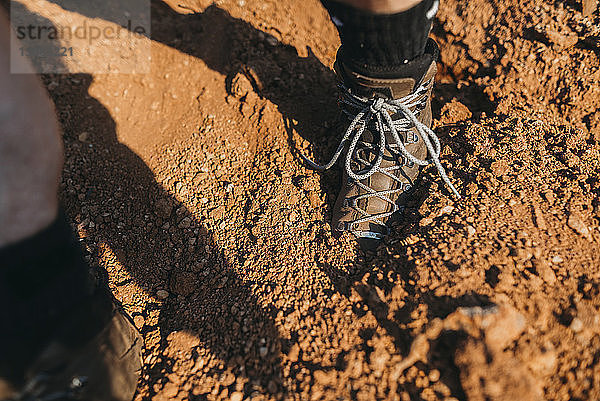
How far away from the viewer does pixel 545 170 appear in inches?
53.6

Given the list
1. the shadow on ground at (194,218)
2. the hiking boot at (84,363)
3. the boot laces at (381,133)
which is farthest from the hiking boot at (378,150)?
the hiking boot at (84,363)

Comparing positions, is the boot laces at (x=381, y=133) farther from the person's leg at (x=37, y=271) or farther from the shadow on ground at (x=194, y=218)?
the person's leg at (x=37, y=271)

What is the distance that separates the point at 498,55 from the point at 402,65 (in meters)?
0.70

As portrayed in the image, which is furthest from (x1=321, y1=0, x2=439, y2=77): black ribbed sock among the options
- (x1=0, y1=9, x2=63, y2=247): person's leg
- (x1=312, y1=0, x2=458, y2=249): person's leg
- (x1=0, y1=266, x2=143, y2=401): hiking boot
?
(x1=0, y1=266, x2=143, y2=401): hiking boot

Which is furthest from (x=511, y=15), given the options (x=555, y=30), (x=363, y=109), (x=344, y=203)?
(x=344, y=203)

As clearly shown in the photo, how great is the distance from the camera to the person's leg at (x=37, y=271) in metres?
0.82

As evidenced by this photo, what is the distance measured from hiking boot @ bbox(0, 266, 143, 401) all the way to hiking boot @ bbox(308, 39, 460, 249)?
765 mm

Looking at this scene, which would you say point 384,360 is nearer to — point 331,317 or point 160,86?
point 331,317

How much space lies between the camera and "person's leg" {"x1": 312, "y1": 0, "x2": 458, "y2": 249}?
1115 millimetres

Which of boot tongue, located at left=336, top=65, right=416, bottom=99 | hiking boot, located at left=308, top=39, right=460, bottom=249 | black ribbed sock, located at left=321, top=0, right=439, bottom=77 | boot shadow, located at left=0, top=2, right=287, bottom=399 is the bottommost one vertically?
boot shadow, located at left=0, top=2, right=287, bottom=399

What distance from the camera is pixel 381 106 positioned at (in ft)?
4.30

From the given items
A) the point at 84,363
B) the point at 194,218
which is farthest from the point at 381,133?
the point at 84,363

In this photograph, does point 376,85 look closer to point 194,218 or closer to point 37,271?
point 194,218

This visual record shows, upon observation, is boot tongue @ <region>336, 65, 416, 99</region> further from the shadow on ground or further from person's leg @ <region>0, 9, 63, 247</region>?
person's leg @ <region>0, 9, 63, 247</region>
